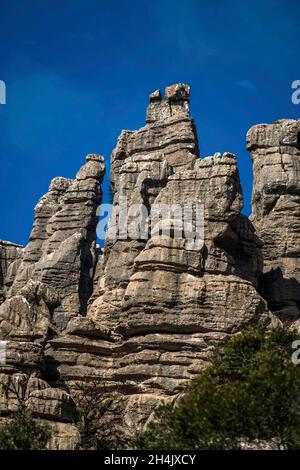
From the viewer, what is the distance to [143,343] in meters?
65.5

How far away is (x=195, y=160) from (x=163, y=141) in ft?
15.4

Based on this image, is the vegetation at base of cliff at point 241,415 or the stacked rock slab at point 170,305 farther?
the stacked rock slab at point 170,305

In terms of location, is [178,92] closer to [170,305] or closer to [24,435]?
[170,305]

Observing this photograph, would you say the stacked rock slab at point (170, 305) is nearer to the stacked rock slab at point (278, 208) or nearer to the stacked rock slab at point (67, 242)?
the stacked rock slab at point (278, 208)

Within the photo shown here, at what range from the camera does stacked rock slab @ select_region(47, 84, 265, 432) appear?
2534 inches

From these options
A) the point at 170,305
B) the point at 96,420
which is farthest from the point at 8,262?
the point at 96,420

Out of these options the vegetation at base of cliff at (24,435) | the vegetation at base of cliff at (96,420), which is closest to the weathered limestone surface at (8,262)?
the vegetation at base of cliff at (96,420)

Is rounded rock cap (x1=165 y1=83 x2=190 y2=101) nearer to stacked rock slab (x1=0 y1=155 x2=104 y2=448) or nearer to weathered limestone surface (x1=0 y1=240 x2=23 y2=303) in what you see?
stacked rock slab (x1=0 y1=155 x2=104 y2=448)

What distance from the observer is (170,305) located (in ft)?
216

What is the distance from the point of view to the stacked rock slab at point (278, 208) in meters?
79.8

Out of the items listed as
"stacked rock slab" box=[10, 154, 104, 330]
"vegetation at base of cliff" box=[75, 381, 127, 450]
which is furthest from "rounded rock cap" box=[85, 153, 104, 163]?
"vegetation at base of cliff" box=[75, 381, 127, 450]

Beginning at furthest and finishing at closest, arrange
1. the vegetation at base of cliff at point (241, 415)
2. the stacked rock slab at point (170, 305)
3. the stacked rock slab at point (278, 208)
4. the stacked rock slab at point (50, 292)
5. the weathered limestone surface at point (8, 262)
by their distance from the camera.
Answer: the weathered limestone surface at point (8, 262) < the stacked rock slab at point (278, 208) < the stacked rock slab at point (170, 305) < the stacked rock slab at point (50, 292) < the vegetation at base of cliff at point (241, 415)

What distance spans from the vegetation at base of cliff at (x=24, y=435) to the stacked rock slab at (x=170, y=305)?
10630mm

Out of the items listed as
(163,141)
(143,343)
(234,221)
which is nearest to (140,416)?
(143,343)
